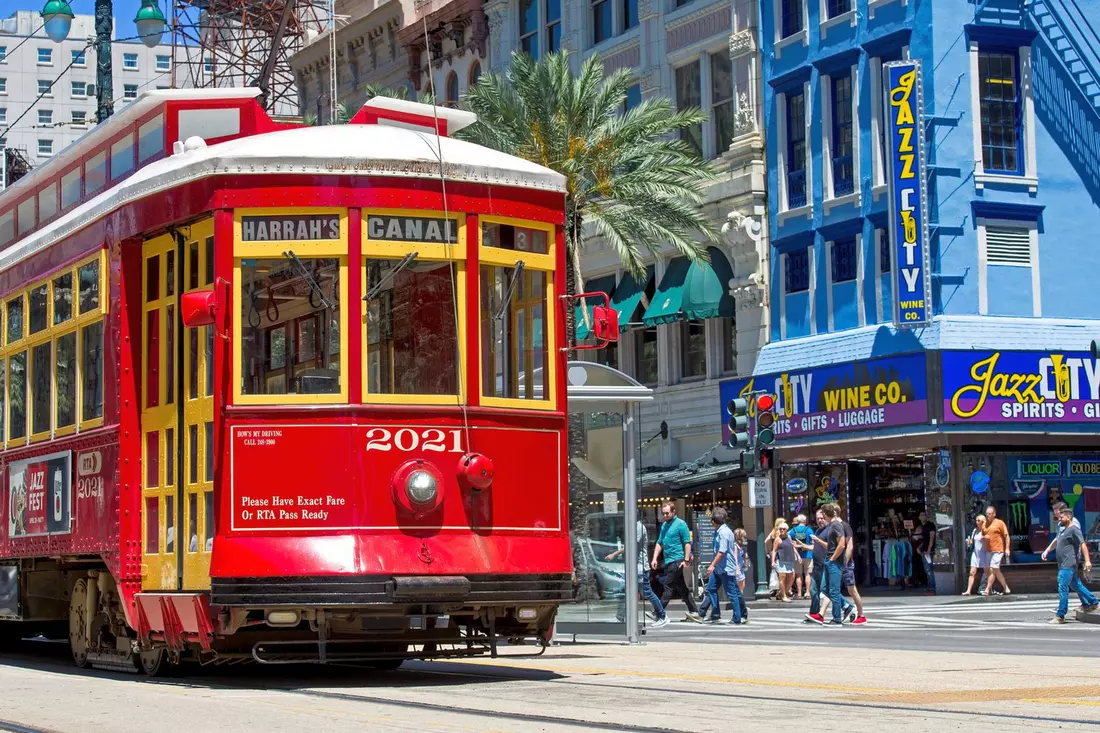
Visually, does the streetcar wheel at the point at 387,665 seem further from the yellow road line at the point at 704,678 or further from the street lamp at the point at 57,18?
the street lamp at the point at 57,18

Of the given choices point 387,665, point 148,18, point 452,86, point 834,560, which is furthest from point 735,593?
point 452,86

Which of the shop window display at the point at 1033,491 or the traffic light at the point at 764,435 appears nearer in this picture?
the traffic light at the point at 764,435

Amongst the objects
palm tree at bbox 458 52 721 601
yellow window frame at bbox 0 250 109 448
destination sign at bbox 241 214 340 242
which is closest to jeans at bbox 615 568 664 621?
yellow window frame at bbox 0 250 109 448

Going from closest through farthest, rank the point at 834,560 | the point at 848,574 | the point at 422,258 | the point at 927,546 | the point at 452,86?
1. the point at 422,258
2. the point at 834,560
3. the point at 848,574
4. the point at 927,546
5. the point at 452,86

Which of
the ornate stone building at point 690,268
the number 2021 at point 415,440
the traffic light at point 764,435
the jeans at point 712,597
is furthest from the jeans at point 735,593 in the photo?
the ornate stone building at point 690,268

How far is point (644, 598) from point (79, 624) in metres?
8.23

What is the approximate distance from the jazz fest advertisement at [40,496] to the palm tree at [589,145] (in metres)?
17.7

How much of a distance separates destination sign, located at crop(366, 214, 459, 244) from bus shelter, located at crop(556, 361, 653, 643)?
5350 millimetres

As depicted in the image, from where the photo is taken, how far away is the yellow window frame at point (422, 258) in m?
12.3

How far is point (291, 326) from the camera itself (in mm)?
12305

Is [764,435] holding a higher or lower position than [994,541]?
higher

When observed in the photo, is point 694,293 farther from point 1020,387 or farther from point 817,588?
point 817,588

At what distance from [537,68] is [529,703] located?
23247mm

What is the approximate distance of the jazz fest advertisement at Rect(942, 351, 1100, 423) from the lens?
3244 cm
